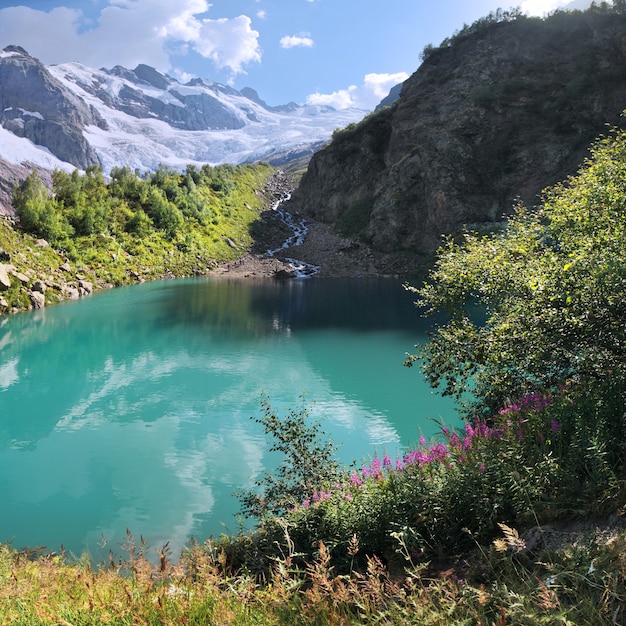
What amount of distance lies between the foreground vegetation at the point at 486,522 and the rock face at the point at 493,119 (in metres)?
55.0

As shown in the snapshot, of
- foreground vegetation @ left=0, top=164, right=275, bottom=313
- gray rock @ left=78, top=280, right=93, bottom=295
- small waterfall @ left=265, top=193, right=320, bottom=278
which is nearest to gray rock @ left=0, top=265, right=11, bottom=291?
foreground vegetation @ left=0, top=164, right=275, bottom=313

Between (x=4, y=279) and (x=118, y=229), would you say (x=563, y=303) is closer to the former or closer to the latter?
(x=4, y=279)

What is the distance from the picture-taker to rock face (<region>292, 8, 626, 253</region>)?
186 feet

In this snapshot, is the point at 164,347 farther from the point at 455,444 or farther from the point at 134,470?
the point at 455,444

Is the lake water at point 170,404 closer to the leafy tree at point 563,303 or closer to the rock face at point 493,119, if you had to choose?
the leafy tree at point 563,303

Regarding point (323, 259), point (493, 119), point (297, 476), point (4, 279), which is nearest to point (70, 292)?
point (4, 279)

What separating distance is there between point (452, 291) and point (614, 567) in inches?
300

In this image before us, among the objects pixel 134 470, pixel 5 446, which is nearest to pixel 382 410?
pixel 134 470

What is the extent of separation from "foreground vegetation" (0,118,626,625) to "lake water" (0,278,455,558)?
8.83 ft

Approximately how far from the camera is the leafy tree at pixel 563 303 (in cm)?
550

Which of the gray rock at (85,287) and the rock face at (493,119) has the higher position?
the rock face at (493,119)

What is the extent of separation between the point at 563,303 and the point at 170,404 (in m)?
15.3

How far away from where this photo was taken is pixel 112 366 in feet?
76.3

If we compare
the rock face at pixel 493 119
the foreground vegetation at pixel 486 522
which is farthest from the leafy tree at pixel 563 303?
the rock face at pixel 493 119
